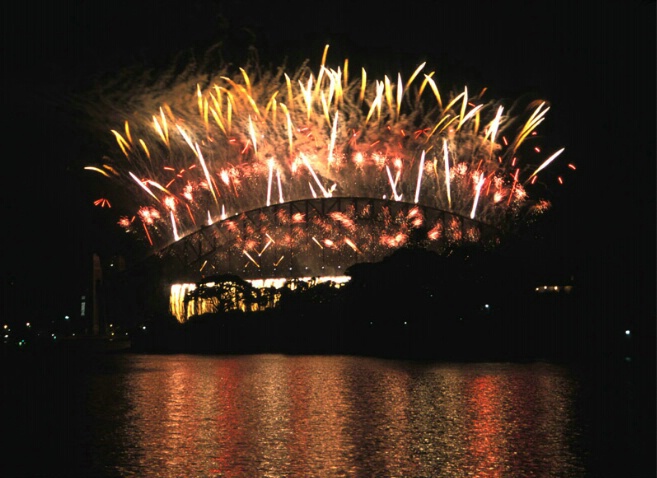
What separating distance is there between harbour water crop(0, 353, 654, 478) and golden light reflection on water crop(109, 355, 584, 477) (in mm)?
27

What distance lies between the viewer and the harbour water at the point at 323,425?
38.5 ft

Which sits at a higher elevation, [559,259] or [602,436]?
[559,259]

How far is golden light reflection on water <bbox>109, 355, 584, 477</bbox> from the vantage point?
11.7 meters

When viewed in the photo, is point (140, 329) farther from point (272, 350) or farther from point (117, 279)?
point (117, 279)

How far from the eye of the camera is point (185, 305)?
2359 inches

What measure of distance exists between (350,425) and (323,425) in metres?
0.46

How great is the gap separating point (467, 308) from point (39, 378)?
23.1 metres

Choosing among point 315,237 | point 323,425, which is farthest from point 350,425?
point 315,237

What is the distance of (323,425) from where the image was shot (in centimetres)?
1549

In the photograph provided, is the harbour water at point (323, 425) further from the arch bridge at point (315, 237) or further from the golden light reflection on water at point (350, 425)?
the arch bridge at point (315, 237)

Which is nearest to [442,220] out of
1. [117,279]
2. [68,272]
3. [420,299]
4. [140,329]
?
[420,299]

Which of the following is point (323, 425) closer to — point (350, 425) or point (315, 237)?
point (350, 425)

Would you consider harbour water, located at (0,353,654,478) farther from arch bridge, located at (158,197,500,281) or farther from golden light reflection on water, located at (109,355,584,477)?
arch bridge, located at (158,197,500,281)

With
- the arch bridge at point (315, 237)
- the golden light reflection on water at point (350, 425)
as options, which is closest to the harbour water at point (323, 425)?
the golden light reflection on water at point (350, 425)
